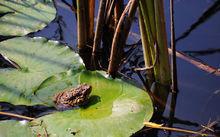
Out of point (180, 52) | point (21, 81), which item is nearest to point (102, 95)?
point (21, 81)

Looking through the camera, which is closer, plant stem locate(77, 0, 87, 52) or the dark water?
the dark water

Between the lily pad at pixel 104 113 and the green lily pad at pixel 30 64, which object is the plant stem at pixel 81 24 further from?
the lily pad at pixel 104 113

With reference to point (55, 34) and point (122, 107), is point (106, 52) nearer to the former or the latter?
point (55, 34)

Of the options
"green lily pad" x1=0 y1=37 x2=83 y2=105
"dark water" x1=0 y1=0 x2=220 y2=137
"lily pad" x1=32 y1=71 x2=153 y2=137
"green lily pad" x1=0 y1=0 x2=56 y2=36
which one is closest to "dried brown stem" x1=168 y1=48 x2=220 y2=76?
"dark water" x1=0 y1=0 x2=220 y2=137

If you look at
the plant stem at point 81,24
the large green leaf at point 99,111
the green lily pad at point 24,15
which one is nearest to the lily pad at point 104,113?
the large green leaf at point 99,111

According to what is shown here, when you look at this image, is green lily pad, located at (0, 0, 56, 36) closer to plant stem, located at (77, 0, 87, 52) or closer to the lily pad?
plant stem, located at (77, 0, 87, 52)

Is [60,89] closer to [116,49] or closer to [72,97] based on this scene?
[72,97]
